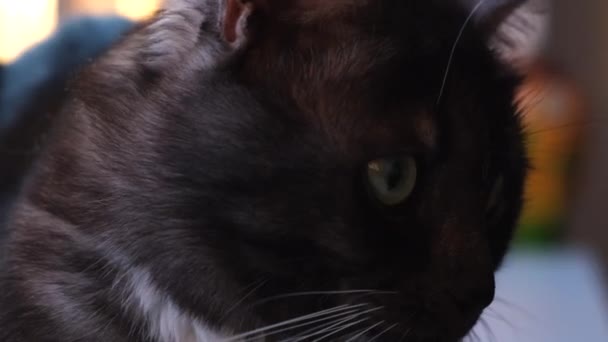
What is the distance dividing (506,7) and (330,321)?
36cm

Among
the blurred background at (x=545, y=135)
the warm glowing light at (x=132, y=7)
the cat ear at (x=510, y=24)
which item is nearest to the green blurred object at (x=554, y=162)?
the blurred background at (x=545, y=135)

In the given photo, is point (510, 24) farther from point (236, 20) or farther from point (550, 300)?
point (550, 300)

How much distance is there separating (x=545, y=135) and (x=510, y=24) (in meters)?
0.60

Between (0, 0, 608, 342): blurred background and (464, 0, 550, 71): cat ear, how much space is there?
51 millimetres

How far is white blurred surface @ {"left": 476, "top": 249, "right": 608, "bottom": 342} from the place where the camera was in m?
1.14

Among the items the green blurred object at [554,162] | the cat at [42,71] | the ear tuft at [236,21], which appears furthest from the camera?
the green blurred object at [554,162]

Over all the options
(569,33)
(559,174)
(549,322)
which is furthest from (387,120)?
(569,33)

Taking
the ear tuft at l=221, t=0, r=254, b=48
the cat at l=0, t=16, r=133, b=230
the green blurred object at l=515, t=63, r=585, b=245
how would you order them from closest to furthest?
the ear tuft at l=221, t=0, r=254, b=48, the cat at l=0, t=16, r=133, b=230, the green blurred object at l=515, t=63, r=585, b=245

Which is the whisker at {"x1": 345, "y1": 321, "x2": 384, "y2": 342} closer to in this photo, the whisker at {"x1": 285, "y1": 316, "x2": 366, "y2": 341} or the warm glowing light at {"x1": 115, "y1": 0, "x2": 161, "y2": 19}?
the whisker at {"x1": 285, "y1": 316, "x2": 366, "y2": 341}

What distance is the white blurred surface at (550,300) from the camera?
1.14 meters

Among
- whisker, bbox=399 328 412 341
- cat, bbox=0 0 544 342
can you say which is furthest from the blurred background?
whisker, bbox=399 328 412 341

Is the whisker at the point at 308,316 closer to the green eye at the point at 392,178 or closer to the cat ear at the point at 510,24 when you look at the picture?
the green eye at the point at 392,178

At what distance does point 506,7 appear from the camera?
731 mm

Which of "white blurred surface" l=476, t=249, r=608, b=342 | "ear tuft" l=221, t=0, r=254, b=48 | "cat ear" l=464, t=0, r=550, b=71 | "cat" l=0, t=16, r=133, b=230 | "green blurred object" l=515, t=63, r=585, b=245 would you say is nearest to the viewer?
"ear tuft" l=221, t=0, r=254, b=48
